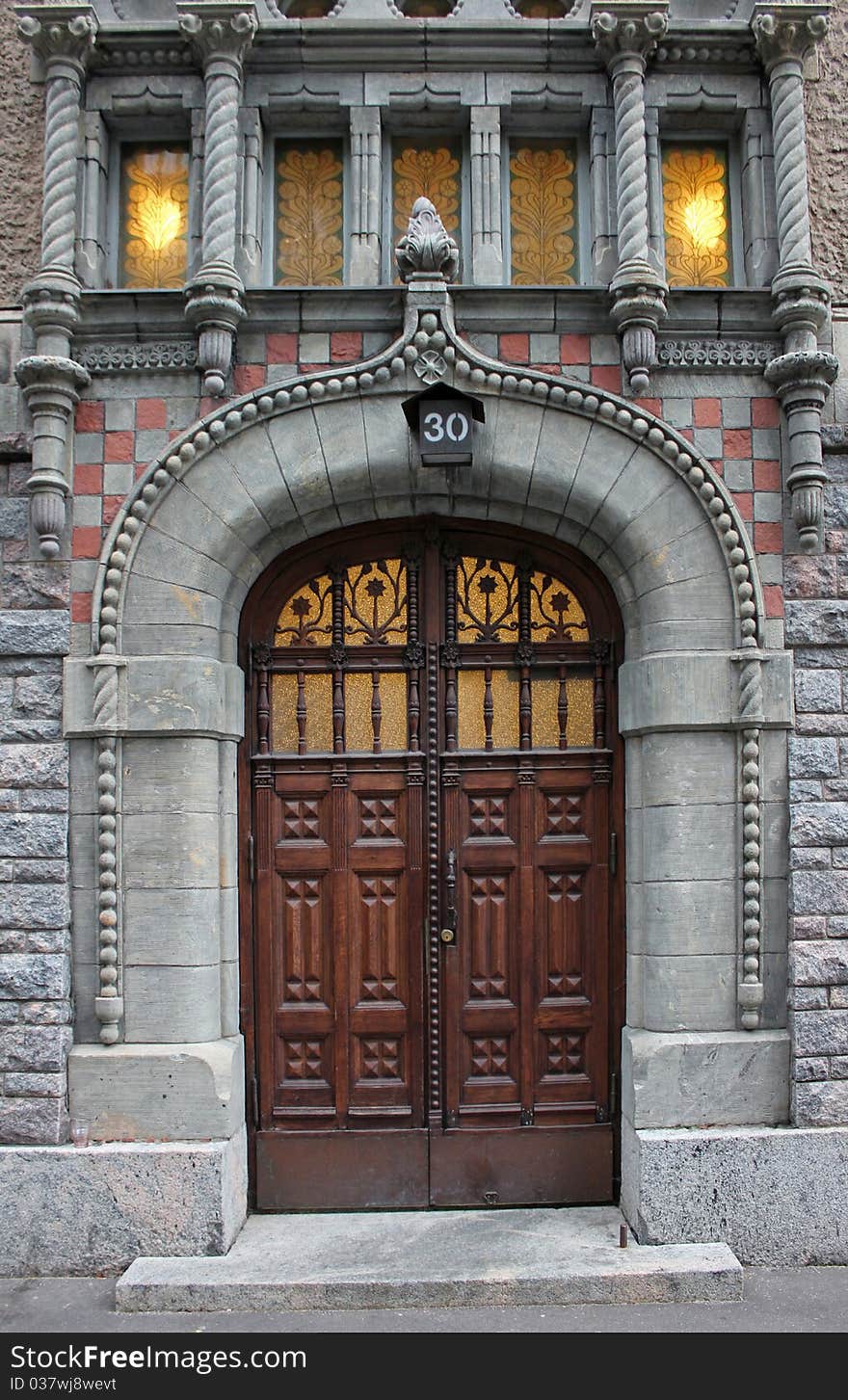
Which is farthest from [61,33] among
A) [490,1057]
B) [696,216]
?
[490,1057]

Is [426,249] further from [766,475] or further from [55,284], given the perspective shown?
[766,475]

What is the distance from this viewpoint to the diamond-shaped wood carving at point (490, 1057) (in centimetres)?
655

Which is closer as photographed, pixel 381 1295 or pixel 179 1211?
pixel 381 1295

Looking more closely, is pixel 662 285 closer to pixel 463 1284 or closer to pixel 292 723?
pixel 292 723

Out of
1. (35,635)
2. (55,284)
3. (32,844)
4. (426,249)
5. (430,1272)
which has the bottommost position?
(430,1272)

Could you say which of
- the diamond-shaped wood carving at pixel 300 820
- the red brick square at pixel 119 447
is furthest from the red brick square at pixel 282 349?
the diamond-shaped wood carving at pixel 300 820

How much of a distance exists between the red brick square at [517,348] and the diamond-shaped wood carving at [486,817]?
2.53 meters

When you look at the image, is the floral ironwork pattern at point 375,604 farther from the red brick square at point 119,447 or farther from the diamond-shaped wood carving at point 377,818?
the red brick square at point 119,447

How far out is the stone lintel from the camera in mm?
5977

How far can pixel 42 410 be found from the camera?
20.0 feet

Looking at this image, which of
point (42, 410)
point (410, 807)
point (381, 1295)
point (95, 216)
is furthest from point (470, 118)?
point (381, 1295)

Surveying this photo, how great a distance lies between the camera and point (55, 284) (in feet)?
19.8

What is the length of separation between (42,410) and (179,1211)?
435 centimetres

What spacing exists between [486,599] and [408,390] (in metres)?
1.30
